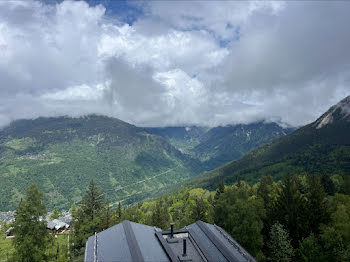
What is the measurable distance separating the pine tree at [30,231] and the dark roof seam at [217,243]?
25.0 m

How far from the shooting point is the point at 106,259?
26.5 m

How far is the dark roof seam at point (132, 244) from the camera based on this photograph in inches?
1016

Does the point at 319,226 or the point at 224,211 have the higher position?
the point at 224,211

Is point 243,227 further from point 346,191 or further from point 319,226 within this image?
point 346,191

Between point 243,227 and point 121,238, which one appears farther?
point 243,227

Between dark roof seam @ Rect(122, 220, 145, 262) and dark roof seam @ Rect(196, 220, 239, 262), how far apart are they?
11251 millimetres

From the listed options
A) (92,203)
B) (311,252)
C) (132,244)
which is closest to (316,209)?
(311,252)

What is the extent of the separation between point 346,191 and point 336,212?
41039 millimetres

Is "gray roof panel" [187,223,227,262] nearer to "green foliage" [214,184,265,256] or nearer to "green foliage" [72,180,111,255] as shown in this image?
"green foliage" [214,184,265,256]

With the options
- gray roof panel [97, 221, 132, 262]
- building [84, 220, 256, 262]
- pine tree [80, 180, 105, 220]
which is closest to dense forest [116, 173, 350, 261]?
building [84, 220, 256, 262]

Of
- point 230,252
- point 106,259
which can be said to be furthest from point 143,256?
point 230,252

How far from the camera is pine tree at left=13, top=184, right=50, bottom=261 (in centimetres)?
3259

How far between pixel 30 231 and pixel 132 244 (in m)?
16.6

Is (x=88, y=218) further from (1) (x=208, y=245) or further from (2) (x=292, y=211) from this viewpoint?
(2) (x=292, y=211)
